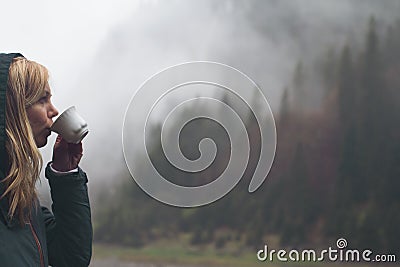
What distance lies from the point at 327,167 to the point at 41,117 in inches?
53.9

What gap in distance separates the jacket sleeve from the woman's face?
0.07 meters

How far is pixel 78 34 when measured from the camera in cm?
241

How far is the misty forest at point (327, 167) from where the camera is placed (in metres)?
2.24

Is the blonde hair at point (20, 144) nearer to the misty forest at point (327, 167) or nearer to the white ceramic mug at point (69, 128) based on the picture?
the white ceramic mug at point (69, 128)

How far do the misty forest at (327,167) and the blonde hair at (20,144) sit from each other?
4.02ft

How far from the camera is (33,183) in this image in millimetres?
1072

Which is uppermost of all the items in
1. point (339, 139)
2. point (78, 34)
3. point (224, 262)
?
point (78, 34)

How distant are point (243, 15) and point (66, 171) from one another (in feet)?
4.41

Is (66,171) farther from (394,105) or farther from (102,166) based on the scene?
(394,105)

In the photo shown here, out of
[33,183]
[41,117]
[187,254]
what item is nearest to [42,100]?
[41,117]

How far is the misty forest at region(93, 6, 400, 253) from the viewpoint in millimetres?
2238

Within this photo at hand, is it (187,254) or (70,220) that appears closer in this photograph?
(70,220)

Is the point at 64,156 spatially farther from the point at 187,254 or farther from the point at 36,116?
the point at 187,254

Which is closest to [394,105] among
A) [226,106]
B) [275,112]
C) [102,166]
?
[275,112]
